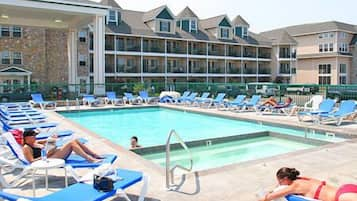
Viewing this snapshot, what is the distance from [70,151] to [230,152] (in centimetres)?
524

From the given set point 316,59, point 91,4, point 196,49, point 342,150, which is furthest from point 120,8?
point 342,150

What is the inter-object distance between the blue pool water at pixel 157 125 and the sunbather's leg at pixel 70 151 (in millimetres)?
5049

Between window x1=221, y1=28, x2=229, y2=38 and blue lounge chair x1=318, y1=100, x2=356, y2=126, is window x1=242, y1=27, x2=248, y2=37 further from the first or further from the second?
blue lounge chair x1=318, y1=100, x2=356, y2=126

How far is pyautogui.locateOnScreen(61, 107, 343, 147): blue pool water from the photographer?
11.9m

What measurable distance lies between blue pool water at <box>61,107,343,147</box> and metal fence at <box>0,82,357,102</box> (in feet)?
16.7

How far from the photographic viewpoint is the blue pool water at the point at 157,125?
11895 mm

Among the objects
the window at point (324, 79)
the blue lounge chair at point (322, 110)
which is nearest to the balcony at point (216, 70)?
the window at point (324, 79)

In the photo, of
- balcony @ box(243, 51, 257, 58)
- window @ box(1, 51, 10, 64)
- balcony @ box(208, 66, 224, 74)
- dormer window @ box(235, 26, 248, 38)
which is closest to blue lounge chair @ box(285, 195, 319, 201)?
window @ box(1, 51, 10, 64)

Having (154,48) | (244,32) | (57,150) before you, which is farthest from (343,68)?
(57,150)

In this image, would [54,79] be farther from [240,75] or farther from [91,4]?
[240,75]

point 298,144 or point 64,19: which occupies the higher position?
point 64,19

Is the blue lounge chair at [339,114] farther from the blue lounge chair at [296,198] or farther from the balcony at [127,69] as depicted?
the balcony at [127,69]

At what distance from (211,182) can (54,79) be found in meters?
28.9

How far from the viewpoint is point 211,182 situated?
5.33 metres
